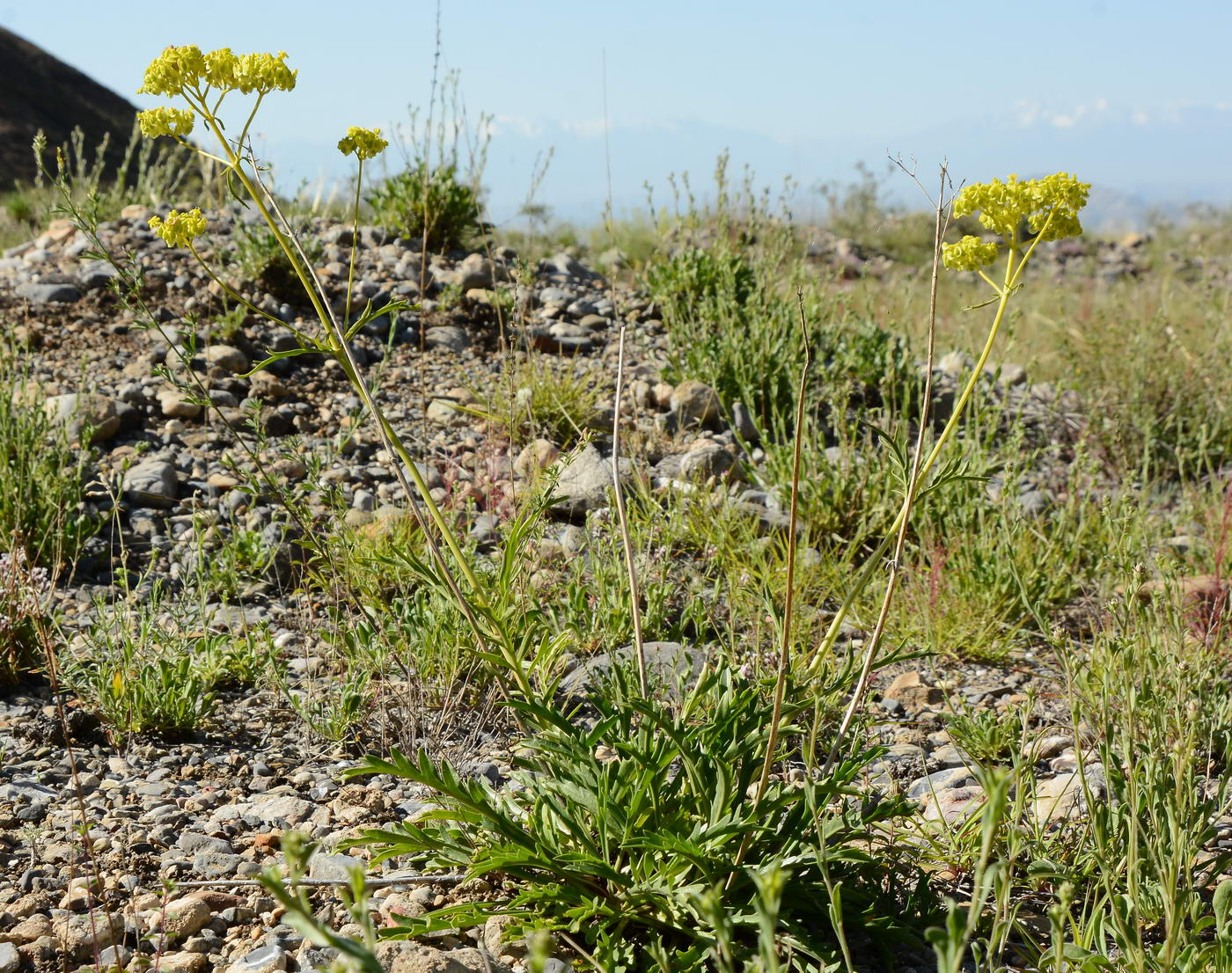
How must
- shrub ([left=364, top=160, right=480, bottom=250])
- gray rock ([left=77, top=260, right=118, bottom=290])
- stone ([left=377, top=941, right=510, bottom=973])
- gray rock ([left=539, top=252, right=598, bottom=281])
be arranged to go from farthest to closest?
gray rock ([left=539, top=252, right=598, bottom=281]) → shrub ([left=364, top=160, right=480, bottom=250]) → gray rock ([left=77, top=260, right=118, bottom=290]) → stone ([left=377, top=941, right=510, bottom=973])

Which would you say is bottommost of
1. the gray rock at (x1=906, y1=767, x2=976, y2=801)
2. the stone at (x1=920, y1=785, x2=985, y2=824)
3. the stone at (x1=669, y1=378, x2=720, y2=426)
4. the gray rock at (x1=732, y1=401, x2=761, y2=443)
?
the gray rock at (x1=906, y1=767, x2=976, y2=801)

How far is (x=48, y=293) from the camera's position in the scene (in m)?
5.05

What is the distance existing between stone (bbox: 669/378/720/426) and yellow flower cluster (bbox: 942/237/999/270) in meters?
2.75

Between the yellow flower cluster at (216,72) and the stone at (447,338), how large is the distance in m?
3.46

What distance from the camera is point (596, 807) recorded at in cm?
174

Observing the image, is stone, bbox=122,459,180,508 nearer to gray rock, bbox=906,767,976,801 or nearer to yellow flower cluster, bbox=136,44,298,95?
yellow flower cluster, bbox=136,44,298,95

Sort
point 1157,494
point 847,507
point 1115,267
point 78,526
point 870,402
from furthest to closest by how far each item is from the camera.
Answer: point 1115,267, point 870,402, point 1157,494, point 847,507, point 78,526

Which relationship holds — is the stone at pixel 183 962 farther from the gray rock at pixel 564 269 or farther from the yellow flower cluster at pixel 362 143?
the gray rock at pixel 564 269

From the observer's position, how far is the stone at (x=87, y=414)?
398 cm

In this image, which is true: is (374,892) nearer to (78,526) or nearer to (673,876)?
(673,876)

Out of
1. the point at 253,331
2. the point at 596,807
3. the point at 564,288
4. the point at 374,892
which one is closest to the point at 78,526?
the point at 253,331

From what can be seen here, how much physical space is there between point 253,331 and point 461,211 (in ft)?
5.82

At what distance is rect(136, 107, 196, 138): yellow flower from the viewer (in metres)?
1.76

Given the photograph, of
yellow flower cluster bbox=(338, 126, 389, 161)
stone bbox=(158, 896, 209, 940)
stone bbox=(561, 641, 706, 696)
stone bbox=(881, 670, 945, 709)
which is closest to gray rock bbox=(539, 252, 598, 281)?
stone bbox=(561, 641, 706, 696)
